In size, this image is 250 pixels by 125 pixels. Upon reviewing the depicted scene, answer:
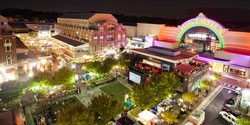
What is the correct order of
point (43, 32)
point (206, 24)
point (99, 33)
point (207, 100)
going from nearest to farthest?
point (207, 100) < point (206, 24) < point (99, 33) < point (43, 32)

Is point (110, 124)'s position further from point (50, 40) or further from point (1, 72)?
point (50, 40)

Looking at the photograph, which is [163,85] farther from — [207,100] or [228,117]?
[228,117]

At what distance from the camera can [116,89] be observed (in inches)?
1415

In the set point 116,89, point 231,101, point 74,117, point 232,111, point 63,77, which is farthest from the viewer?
point 116,89

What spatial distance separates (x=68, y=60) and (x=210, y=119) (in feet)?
150

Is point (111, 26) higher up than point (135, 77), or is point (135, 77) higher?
point (111, 26)

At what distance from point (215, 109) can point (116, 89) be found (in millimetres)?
19739

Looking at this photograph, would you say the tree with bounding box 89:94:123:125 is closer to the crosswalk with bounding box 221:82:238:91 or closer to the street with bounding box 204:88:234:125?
the street with bounding box 204:88:234:125

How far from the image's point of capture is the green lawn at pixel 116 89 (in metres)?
33.9

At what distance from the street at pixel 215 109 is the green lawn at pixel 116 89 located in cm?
1572

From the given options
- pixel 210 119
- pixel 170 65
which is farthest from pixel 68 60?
pixel 210 119

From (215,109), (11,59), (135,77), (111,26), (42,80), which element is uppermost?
(111,26)

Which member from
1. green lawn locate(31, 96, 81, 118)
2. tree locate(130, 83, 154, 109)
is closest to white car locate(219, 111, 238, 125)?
tree locate(130, 83, 154, 109)

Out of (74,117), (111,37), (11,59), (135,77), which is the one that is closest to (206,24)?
(135,77)
